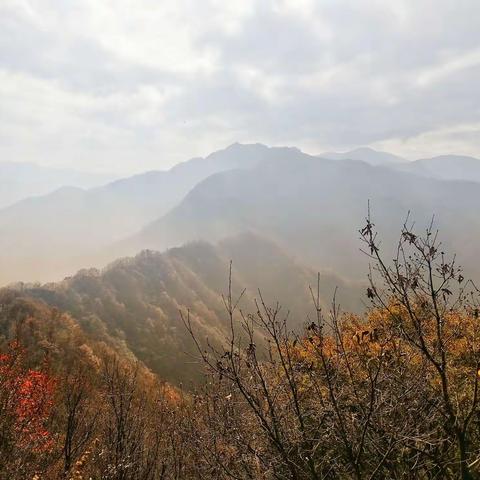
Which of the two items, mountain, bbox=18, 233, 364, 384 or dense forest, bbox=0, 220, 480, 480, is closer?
dense forest, bbox=0, 220, 480, 480

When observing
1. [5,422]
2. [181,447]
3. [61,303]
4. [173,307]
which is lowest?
[173,307]

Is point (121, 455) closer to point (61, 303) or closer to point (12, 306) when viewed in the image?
point (12, 306)

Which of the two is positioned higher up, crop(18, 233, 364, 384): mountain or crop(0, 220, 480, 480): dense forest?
crop(0, 220, 480, 480): dense forest

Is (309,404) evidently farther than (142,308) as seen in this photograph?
No

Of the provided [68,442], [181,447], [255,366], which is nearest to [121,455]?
[181,447]

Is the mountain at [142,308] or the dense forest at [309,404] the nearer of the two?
the dense forest at [309,404]

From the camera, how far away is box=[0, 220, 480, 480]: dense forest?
6.58 meters

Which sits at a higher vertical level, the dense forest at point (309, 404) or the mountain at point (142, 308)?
the dense forest at point (309, 404)

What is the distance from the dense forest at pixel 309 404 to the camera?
6.58m

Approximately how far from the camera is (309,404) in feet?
41.5

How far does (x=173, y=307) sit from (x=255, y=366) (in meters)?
158

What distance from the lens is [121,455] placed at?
453 inches

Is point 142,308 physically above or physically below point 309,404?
below

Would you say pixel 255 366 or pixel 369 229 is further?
pixel 369 229
